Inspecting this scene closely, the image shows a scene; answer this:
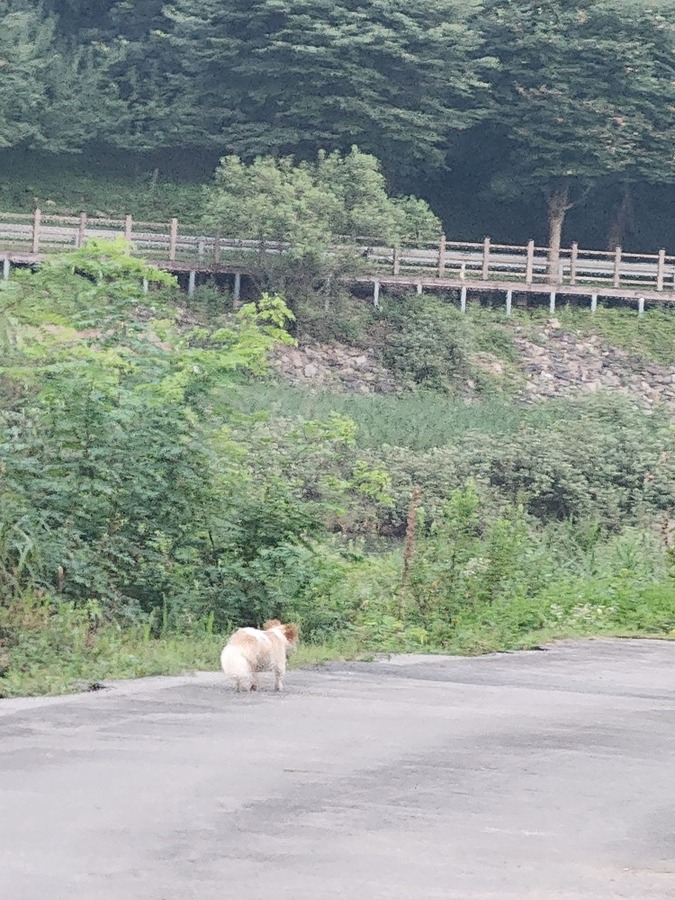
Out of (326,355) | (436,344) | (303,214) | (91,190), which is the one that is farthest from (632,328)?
(91,190)

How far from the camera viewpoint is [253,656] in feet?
28.3

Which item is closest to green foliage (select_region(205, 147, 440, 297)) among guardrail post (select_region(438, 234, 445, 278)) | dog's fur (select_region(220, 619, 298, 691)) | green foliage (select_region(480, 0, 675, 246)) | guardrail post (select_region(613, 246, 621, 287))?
guardrail post (select_region(438, 234, 445, 278))

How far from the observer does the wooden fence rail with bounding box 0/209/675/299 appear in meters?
42.2

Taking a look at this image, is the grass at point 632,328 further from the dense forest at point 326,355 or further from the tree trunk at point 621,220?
the tree trunk at point 621,220

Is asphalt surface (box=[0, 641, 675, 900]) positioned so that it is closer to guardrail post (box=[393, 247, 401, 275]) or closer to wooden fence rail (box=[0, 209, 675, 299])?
wooden fence rail (box=[0, 209, 675, 299])

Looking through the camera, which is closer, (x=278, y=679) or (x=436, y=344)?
(x=278, y=679)

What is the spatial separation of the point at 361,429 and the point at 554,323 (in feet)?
45.7

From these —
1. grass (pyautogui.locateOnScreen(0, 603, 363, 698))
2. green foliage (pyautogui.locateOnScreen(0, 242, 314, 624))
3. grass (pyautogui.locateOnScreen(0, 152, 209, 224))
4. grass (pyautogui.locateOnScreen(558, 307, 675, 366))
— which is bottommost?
grass (pyautogui.locateOnScreen(0, 603, 363, 698))

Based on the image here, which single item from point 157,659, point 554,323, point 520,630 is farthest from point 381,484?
point 554,323

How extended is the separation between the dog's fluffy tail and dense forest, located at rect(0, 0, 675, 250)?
39538mm

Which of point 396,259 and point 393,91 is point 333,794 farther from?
point 393,91

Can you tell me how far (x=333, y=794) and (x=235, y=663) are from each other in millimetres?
2433

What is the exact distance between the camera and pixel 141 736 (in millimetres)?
7078

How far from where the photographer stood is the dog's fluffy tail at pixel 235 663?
8477mm
